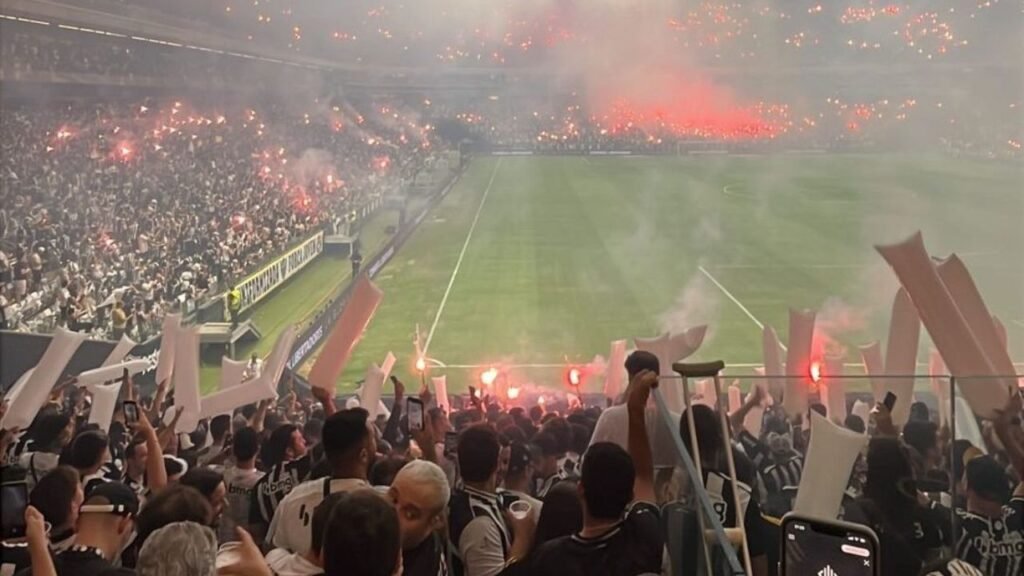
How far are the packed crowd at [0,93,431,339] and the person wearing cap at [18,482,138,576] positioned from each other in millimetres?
8180

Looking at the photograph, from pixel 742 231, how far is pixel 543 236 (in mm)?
4258

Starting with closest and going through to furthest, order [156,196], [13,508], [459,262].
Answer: [13,508]
[156,196]
[459,262]

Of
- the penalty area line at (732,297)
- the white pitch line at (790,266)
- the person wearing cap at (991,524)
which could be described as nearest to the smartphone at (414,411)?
the person wearing cap at (991,524)

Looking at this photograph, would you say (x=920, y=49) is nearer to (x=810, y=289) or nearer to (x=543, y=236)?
(x=810, y=289)

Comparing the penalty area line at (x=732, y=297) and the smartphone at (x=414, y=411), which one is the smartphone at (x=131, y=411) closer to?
the smartphone at (x=414, y=411)

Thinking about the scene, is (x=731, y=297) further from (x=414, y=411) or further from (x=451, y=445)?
(x=414, y=411)

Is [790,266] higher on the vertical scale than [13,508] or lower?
lower

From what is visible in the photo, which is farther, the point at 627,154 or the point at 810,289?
the point at 627,154

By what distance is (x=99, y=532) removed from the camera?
243 cm

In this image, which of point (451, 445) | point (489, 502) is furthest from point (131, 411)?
point (489, 502)

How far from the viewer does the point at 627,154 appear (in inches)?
1157

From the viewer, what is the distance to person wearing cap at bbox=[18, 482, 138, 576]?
2318 mm

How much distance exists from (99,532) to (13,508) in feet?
0.91

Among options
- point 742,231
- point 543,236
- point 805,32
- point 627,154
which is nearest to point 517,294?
point 543,236
